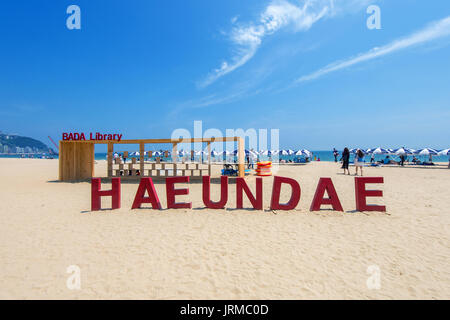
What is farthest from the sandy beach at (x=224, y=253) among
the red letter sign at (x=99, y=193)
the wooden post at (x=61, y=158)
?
the wooden post at (x=61, y=158)

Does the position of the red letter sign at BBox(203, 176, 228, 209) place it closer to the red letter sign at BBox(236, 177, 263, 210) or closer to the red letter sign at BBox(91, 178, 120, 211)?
the red letter sign at BBox(236, 177, 263, 210)

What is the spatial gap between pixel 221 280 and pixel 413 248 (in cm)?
420

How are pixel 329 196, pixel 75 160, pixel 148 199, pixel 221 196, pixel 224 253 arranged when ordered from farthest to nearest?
pixel 75 160 → pixel 148 199 → pixel 221 196 → pixel 329 196 → pixel 224 253

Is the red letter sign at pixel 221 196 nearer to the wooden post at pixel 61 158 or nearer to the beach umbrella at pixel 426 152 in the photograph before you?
the wooden post at pixel 61 158

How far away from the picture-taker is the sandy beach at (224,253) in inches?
124

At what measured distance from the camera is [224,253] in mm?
4270

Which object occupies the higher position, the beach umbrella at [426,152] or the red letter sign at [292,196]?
the beach umbrella at [426,152]

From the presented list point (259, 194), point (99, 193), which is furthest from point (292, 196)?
point (99, 193)

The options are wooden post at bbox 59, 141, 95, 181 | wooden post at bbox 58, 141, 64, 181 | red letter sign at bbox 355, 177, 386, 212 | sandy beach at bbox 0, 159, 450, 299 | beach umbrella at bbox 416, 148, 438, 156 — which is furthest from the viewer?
beach umbrella at bbox 416, 148, 438, 156

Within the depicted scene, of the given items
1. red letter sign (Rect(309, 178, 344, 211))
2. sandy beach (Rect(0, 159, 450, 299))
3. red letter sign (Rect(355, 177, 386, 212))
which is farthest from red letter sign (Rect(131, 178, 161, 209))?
red letter sign (Rect(355, 177, 386, 212))

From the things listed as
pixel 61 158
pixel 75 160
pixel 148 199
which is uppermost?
pixel 61 158

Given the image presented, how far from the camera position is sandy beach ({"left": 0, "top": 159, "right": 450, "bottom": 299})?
316 centimetres

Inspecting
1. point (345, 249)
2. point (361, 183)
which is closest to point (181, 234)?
point (345, 249)

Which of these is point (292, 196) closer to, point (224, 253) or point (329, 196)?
point (329, 196)
